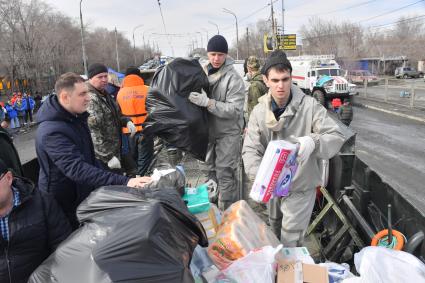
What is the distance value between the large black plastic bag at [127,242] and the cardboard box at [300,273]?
492 millimetres

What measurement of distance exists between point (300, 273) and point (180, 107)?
1.97m

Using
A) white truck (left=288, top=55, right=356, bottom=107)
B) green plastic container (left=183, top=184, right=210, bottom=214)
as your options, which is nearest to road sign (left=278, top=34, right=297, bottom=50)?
white truck (left=288, top=55, right=356, bottom=107)

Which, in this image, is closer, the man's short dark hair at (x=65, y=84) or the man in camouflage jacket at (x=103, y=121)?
the man's short dark hair at (x=65, y=84)

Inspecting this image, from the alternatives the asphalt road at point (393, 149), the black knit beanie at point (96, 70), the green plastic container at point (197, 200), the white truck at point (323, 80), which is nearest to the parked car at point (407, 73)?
the white truck at point (323, 80)

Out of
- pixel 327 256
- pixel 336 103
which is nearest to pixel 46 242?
pixel 327 256

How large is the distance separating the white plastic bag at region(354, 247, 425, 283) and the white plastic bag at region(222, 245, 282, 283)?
1.38 ft

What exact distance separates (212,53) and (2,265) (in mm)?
2479

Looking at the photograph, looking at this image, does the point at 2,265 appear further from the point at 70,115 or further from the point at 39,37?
the point at 39,37

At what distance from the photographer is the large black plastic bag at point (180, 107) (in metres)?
3.33

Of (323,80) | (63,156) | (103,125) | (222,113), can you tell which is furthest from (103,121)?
(323,80)

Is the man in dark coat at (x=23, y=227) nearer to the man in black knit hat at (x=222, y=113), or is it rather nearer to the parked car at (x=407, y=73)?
the man in black knit hat at (x=222, y=113)

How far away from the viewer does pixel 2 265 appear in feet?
5.76

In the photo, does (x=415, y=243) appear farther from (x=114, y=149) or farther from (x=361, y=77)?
(x=361, y=77)

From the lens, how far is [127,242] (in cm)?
140
